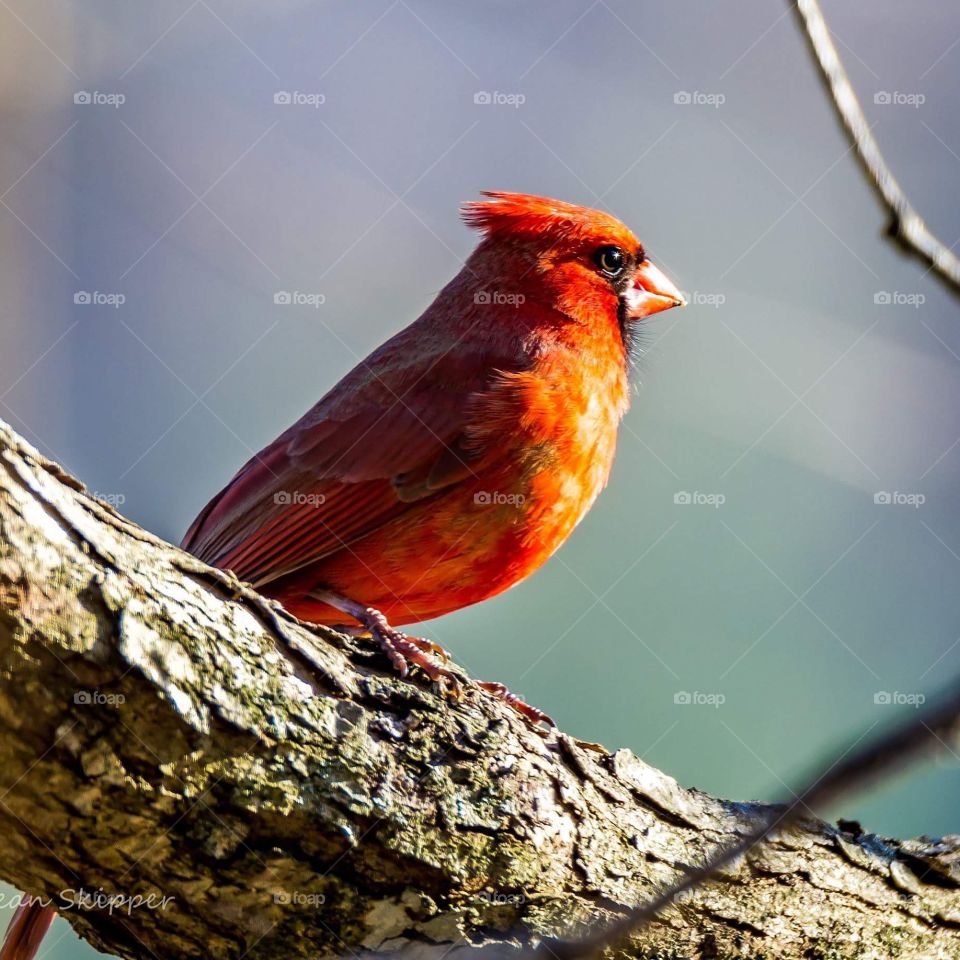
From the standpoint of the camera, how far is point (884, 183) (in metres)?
0.98

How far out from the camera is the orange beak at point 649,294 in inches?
147

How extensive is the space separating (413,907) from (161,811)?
48 centimetres

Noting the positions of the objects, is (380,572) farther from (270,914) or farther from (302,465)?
(270,914)

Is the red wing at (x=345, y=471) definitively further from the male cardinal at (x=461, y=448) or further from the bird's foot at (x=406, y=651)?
the bird's foot at (x=406, y=651)

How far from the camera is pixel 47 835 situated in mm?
1650

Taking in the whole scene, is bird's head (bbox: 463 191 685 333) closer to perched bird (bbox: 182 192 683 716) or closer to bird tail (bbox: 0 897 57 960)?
perched bird (bbox: 182 192 683 716)
